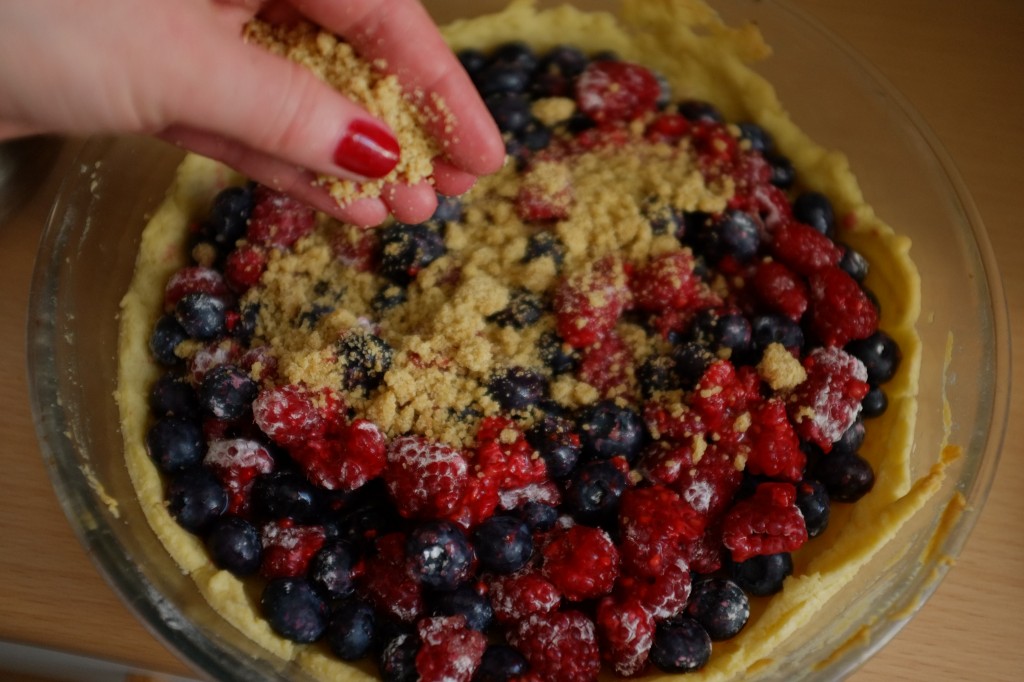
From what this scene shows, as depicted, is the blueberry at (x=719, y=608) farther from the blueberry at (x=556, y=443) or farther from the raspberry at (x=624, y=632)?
the blueberry at (x=556, y=443)

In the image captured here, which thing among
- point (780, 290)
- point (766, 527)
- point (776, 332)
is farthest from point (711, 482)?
point (780, 290)

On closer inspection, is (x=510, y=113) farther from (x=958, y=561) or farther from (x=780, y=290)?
(x=958, y=561)

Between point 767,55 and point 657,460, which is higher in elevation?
point 767,55

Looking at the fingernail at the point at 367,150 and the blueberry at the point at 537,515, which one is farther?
the blueberry at the point at 537,515

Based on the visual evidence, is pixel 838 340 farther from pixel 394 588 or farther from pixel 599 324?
pixel 394 588

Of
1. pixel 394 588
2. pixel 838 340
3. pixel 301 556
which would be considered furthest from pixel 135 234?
pixel 838 340

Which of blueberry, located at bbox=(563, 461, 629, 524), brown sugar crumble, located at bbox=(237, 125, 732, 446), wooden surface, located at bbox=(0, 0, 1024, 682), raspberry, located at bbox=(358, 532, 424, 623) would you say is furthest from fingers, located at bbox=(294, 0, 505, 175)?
wooden surface, located at bbox=(0, 0, 1024, 682)

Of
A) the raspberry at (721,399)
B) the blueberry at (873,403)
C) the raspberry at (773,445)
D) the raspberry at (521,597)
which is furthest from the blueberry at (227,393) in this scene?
the blueberry at (873,403)

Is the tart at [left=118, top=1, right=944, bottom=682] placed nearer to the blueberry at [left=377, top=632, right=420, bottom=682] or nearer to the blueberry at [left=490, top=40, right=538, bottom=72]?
the blueberry at [left=377, top=632, right=420, bottom=682]
